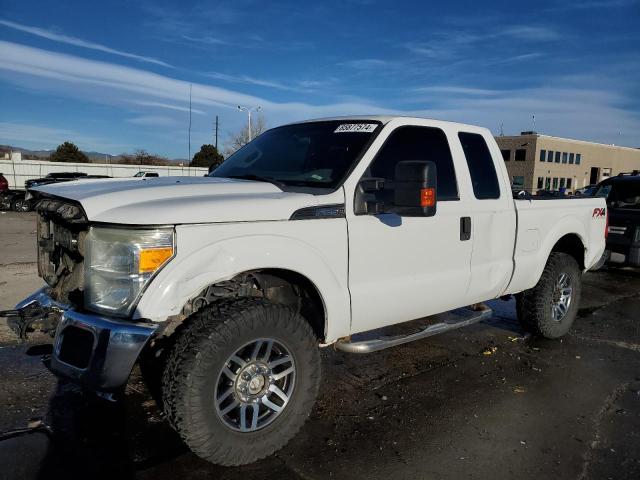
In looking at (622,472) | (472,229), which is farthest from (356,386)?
(622,472)

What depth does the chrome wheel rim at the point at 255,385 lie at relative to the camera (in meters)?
2.92

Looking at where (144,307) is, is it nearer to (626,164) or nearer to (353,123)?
(353,123)

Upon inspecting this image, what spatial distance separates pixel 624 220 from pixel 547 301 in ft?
16.3

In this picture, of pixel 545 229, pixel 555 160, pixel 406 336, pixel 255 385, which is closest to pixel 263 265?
pixel 255 385

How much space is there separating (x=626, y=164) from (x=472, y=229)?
264 ft

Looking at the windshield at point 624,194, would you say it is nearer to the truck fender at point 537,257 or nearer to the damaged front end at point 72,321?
the truck fender at point 537,257

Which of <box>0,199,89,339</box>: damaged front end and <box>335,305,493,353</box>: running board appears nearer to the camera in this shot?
<box>0,199,89,339</box>: damaged front end

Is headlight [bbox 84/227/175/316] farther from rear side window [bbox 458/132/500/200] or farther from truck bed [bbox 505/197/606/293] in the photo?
truck bed [bbox 505/197/606/293]

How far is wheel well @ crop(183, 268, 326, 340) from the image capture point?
3.14m

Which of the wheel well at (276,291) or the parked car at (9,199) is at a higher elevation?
the wheel well at (276,291)

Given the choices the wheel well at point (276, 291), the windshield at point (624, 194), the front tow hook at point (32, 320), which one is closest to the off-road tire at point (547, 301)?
the wheel well at point (276, 291)

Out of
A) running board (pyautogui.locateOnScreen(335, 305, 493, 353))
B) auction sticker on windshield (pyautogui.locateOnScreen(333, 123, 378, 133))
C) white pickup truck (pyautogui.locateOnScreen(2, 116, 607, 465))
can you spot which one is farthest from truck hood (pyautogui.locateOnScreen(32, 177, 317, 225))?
running board (pyautogui.locateOnScreen(335, 305, 493, 353))

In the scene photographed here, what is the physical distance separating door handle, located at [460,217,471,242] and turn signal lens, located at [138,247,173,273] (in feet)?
7.77

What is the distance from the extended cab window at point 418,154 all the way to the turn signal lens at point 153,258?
5.04ft
